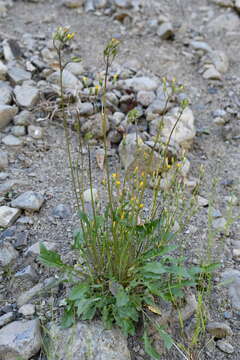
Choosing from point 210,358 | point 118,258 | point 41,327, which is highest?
point 118,258

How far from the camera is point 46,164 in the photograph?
3.16 metres

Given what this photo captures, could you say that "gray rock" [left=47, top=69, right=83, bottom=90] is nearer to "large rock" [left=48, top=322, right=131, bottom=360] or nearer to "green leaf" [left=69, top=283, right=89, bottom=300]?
"green leaf" [left=69, top=283, right=89, bottom=300]

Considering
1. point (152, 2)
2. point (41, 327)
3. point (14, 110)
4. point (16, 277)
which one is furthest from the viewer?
point (152, 2)

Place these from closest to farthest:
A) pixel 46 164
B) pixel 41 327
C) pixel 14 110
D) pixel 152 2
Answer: pixel 41 327 < pixel 46 164 < pixel 14 110 < pixel 152 2

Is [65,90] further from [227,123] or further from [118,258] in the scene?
[118,258]

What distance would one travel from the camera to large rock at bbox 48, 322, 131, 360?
1905mm

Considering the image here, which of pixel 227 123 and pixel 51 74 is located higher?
pixel 51 74

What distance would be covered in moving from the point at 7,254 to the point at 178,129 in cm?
173

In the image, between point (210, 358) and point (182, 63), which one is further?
point (182, 63)

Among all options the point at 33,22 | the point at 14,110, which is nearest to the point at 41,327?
the point at 14,110

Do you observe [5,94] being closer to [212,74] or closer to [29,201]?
[29,201]

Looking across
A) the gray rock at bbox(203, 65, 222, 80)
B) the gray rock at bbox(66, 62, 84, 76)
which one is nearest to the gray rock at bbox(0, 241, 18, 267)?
the gray rock at bbox(66, 62, 84, 76)

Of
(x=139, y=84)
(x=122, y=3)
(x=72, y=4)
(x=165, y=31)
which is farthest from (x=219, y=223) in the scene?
Answer: (x=72, y=4)

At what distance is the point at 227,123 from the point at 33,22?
2.47 m
